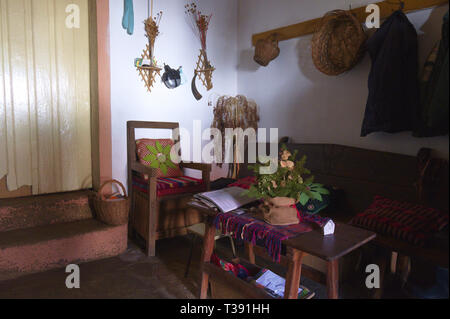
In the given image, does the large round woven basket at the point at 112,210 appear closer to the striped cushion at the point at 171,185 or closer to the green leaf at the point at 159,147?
the striped cushion at the point at 171,185

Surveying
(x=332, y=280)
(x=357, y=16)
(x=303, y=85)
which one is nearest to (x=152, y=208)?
(x=332, y=280)

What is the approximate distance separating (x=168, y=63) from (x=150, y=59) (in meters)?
0.22

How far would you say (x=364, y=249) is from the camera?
63.0 inches

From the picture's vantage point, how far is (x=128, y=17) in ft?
9.36

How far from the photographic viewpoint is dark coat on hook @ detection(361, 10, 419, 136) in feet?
5.18

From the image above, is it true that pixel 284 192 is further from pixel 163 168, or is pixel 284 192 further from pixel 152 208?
pixel 163 168

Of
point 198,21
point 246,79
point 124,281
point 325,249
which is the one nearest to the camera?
point 325,249

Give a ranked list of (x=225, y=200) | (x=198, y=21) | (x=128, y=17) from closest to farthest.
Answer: (x=225, y=200), (x=128, y=17), (x=198, y=21)

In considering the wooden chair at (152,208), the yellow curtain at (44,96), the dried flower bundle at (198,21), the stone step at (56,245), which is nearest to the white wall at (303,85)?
the dried flower bundle at (198,21)

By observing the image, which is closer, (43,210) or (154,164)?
(43,210)

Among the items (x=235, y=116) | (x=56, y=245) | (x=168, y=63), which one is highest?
(x=168, y=63)

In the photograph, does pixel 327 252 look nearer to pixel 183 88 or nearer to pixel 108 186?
pixel 108 186
